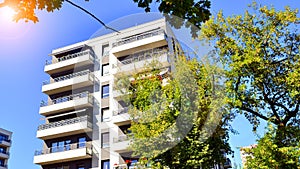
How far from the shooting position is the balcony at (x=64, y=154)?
69.5 ft

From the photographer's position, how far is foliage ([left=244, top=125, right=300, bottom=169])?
11250 mm

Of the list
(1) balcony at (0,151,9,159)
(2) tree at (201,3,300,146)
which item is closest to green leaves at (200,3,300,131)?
(2) tree at (201,3,300,146)

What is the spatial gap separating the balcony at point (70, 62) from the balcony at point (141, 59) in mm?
→ 2990

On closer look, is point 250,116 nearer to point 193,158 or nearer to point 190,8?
point 193,158

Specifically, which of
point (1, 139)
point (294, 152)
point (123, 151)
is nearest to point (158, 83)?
point (294, 152)

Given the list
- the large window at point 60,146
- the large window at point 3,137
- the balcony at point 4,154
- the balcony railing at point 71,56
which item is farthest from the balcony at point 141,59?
the large window at point 3,137

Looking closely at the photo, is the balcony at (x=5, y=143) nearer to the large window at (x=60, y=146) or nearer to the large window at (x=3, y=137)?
the large window at (x=3, y=137)

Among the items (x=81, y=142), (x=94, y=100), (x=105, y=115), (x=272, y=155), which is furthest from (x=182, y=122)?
(x=94, y=100)

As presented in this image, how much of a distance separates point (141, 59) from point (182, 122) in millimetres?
9985

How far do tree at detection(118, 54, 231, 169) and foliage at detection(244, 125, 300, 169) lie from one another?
1.46m

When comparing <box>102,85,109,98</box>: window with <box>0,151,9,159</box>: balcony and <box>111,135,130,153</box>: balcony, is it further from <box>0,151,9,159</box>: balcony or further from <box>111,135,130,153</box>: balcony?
<box>0,151,9,159</box>: balcony

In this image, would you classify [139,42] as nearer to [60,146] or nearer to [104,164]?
[104,164]

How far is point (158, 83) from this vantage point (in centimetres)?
1427

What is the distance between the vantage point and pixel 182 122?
42.3ft
